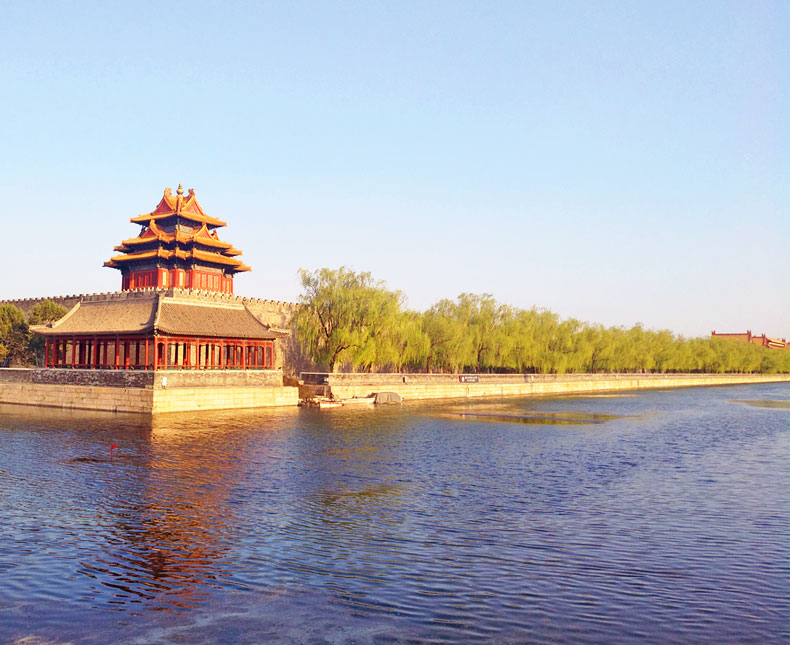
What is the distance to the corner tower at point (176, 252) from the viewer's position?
5631 cm

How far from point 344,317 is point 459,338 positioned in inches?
522

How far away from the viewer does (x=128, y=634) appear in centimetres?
855

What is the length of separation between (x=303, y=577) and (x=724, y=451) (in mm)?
20758

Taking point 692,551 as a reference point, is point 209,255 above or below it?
above

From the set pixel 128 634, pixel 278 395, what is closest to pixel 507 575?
pixel 128 634

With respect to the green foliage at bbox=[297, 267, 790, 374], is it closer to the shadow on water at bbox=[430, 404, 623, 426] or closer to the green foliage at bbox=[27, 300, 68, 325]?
the shadow on water at bbox=[430, 404, 623, 426]

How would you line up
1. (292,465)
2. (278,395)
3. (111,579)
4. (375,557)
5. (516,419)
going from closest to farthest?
1. (111,579)
2. (375,557)
3. (292,465)
4. (516,419)
5. (278,395)

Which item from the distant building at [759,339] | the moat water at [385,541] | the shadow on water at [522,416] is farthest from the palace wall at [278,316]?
the distant building at [759,339]

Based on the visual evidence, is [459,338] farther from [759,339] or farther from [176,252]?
[759,339]

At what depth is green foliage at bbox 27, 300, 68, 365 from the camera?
158 ft

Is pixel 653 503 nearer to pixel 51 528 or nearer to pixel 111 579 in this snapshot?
pixel 111 579

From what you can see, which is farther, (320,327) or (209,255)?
(209,255)

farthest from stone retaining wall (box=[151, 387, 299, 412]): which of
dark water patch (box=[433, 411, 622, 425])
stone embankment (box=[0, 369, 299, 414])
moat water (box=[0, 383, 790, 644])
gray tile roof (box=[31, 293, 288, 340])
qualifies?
dark water patch (box=[433, 411, 622, 425])

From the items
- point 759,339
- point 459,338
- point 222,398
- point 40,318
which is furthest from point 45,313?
point 759,339
